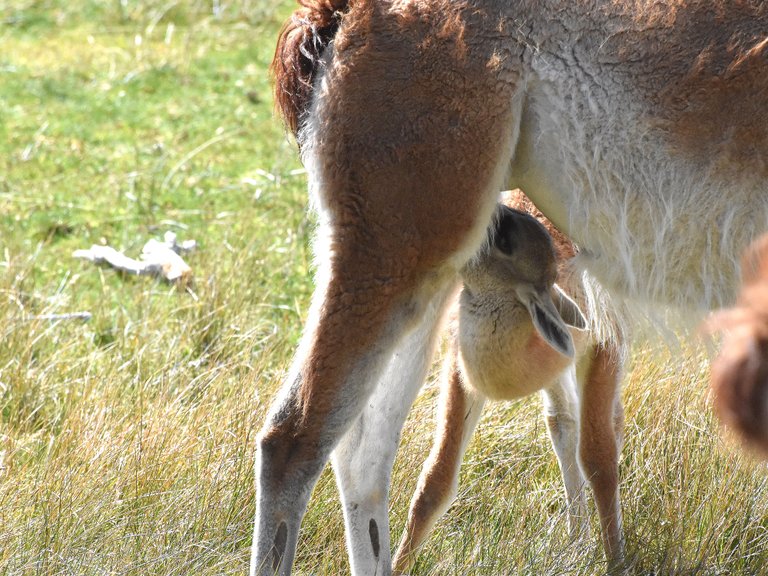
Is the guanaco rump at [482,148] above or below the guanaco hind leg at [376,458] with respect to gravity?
above

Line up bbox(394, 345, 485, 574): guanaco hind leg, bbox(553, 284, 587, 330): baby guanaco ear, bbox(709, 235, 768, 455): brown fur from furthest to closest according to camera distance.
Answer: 1. bbox(394, 345, 485, 574): guanaco hind leg
2. bbox(553, 284, 587, 330): baby guanaco ear
3. bbox(709, 235, 768, 455): brown fur

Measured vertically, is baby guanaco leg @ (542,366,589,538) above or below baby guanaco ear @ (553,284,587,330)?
below

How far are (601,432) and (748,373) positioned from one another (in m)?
2.64

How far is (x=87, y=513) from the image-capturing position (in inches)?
168

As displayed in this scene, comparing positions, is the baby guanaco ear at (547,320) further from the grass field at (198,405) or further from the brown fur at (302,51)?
the brown fur at (302,51)

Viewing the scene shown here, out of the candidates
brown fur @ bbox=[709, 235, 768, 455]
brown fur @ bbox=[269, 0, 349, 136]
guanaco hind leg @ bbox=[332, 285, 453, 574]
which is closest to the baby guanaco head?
guanaco hind leg @ bbox=[332, 285, 453, 574]

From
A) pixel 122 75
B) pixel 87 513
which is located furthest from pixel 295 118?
pixel 122 75

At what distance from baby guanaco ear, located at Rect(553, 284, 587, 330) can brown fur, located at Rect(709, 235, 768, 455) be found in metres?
2.25

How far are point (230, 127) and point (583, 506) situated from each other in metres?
5.21

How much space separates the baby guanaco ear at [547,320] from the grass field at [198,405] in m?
0.38

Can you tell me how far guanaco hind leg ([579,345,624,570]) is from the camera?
485 cm

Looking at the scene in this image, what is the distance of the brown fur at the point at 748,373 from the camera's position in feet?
7.49

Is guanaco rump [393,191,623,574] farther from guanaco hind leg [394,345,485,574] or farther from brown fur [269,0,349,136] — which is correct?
brown fur [269,0,349,136]

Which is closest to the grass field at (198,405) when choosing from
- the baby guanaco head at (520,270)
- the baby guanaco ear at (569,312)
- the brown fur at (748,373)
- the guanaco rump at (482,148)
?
the baby guanaco ear at (569,312)
